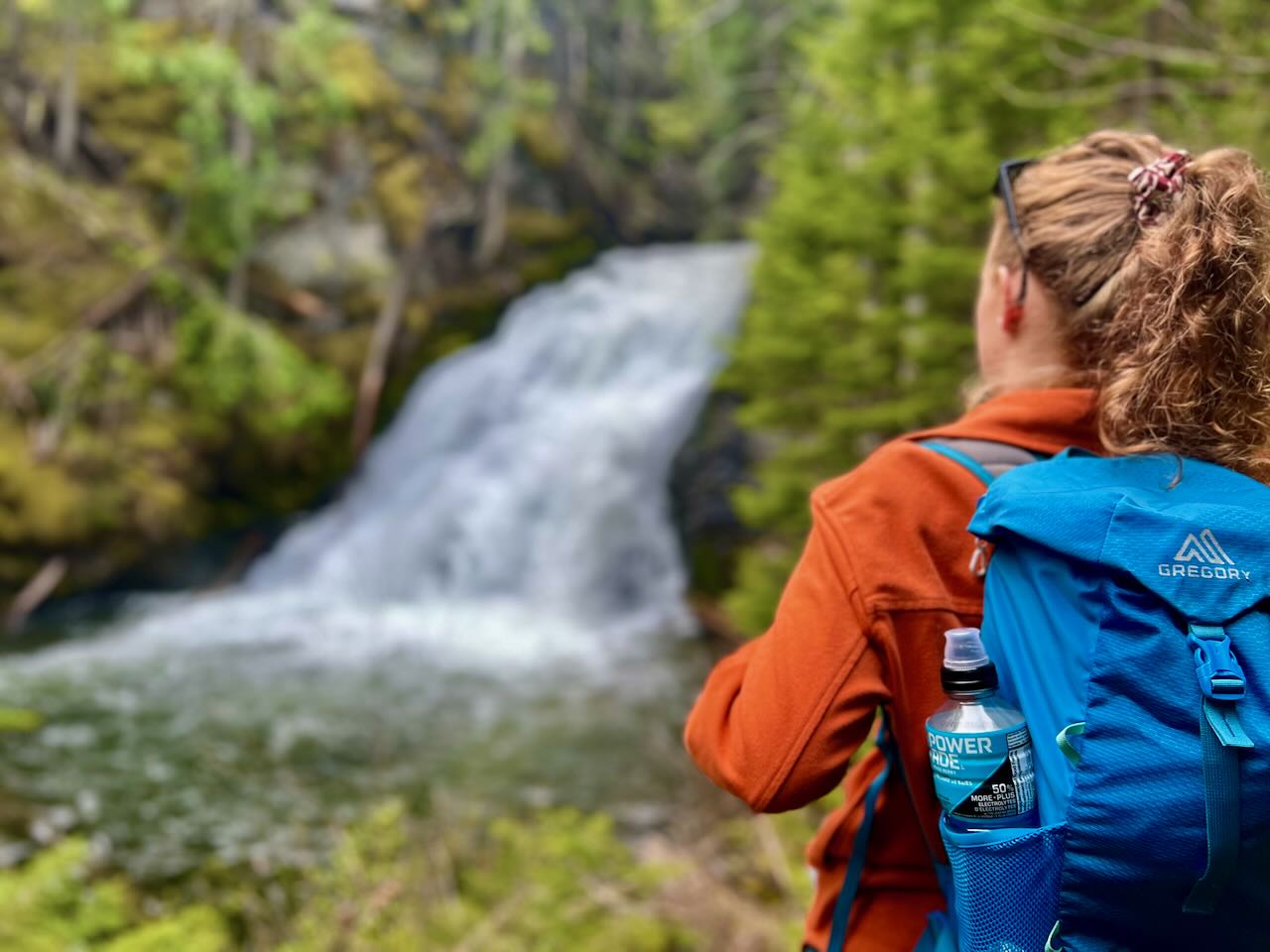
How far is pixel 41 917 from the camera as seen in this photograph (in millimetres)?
4027

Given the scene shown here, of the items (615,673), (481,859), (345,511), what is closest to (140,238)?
(345,511)

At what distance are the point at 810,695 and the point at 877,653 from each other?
0.12m

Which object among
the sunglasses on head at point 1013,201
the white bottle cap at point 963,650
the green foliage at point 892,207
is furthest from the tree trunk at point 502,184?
the white bottle cap at point 963,650

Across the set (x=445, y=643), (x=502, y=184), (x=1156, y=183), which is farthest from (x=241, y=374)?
(x=1156, y=183)

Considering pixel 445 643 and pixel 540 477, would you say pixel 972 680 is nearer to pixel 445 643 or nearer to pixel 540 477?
pixel 445 643

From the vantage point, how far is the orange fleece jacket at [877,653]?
1.29m

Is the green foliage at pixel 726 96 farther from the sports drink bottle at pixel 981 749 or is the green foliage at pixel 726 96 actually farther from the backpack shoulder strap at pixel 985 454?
the sports drink bottle at pixel 981 749

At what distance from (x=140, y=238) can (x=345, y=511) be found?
16.0 feet

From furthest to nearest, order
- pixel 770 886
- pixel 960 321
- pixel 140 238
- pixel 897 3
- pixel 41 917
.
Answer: pixel 140 238, pixel 897 3, pixel 960 321, pixel 770 886, pixel 41 917

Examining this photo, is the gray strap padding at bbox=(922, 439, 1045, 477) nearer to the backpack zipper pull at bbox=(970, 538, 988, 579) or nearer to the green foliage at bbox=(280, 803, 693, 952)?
the backpack zipper pull at bbox=(970, 538, 988, 579)

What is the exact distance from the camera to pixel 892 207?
378 inches

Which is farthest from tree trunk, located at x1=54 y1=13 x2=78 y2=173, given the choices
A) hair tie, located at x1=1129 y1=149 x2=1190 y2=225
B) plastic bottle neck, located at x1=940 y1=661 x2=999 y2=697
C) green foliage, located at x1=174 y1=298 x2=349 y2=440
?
plastic bottle neck, located at x1=940 y1=661 x2=999 y2=697

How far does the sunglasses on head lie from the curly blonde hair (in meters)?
0.10

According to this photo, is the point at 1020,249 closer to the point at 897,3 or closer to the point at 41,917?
the point at 41,917
